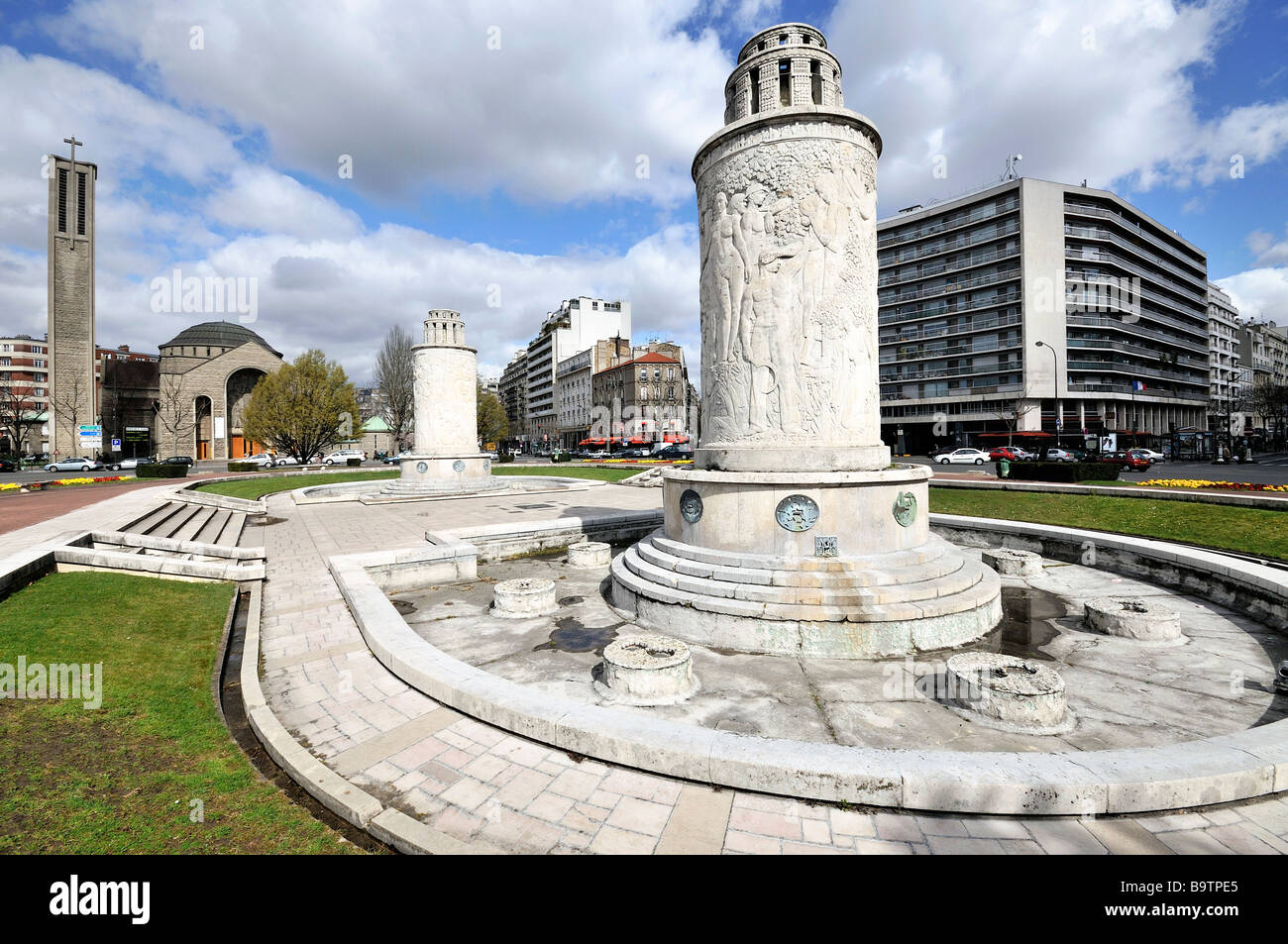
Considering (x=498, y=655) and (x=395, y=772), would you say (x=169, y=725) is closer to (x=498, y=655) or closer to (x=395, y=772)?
(x=395, y=772)

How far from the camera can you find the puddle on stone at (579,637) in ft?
23.5

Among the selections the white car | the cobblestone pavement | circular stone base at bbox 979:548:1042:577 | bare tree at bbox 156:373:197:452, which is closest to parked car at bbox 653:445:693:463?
the white car

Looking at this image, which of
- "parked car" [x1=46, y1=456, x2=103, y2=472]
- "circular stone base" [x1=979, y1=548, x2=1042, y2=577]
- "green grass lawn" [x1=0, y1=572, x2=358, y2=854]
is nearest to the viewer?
"green grass lawn" [x1=0, y1=572, x2=358, y2=854]

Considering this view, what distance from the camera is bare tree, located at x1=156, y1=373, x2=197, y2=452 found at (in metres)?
64.0

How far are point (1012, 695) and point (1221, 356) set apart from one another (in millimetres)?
125796

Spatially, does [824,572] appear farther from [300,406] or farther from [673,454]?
[300,406]

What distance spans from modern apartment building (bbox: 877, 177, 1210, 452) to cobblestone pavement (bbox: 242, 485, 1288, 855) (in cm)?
5937

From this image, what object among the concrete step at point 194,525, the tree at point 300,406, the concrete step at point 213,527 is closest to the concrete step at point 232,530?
the concrete step at point 213,527

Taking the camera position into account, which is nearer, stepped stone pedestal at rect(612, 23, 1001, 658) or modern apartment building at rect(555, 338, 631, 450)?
stepped stone pedestal at rect(612, 23, 1001, 658)

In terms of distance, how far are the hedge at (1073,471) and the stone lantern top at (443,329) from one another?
82.4ft

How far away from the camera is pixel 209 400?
65938mm

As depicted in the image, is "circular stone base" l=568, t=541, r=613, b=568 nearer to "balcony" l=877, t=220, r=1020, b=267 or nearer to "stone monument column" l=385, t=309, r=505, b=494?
"stone monument column" l=385, t=309, r=505, b=494

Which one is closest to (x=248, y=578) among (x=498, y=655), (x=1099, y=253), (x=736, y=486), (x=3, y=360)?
(x=498, y=655)

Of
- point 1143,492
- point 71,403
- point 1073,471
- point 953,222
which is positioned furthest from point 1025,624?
point 71,403
